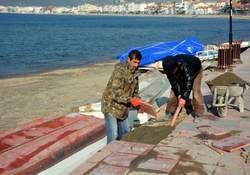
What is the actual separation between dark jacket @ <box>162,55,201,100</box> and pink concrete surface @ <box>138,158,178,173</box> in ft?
5.73

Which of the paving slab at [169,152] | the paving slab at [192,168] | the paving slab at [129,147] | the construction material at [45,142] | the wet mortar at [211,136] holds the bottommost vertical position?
the construction material at [45,142]

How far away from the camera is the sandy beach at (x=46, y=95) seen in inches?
534

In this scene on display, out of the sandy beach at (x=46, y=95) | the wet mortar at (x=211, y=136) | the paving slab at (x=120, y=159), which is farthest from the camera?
the sandy beach at (x=46, y=95)

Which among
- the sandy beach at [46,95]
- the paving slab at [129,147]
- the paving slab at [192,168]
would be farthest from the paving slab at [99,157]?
the sandy beach at [46,95]

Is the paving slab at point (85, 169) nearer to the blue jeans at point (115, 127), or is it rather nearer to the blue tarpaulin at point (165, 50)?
the blue jeans at point (115, 127)

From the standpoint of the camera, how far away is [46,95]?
16953 mm

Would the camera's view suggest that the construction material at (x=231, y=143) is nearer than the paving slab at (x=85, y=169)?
No

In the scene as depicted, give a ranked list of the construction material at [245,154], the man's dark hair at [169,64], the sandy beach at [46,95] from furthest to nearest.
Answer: the sandy beach at [46,95] < the man's dark hair at [169,64] < the construction material at [245,154]

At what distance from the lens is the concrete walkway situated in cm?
532

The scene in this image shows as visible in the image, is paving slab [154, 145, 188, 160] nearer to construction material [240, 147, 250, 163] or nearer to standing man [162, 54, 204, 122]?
construction material [240, 147, 250, 163]

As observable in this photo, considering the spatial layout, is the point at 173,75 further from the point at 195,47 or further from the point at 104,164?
the point at 195,47

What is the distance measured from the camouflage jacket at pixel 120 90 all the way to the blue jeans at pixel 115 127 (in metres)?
0.10

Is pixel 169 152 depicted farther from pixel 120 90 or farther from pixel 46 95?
pixel 46 95

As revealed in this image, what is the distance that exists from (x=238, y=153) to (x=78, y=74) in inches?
736
